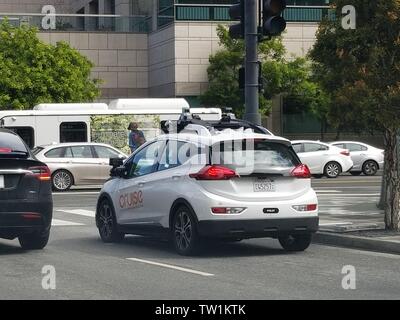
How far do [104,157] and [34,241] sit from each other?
15380 mm

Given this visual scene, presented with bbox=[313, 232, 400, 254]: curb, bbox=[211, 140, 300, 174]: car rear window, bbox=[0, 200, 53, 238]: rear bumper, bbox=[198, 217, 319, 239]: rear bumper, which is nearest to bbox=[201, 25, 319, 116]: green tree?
bbox=[313, 232, 400, 254]: curb

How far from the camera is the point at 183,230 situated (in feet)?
42.7

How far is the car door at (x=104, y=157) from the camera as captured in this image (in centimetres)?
2905

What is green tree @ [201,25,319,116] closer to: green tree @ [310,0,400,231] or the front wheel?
green tree @ [310,0,400,231]

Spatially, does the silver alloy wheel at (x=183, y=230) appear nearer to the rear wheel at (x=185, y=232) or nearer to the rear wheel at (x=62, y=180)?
the rear wheel at (x=185, y=232)

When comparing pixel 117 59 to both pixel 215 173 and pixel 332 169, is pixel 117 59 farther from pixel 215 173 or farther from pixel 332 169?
pixel 215 173

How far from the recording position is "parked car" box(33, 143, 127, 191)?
28875mm

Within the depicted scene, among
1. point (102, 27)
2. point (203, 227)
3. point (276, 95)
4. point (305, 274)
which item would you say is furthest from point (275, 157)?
point (102, 27)

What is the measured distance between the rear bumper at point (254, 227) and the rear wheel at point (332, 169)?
21.7m

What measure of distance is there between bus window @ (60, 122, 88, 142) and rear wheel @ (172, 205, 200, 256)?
784 inches

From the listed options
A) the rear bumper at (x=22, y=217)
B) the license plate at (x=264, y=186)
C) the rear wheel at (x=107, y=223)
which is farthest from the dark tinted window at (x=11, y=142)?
the license plate at (x=264, y=186)

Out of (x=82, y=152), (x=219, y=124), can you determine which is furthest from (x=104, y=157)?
(x=219, y=124)

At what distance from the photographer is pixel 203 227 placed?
12562 mm

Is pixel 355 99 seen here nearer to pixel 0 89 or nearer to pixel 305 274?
pixel 305 274
